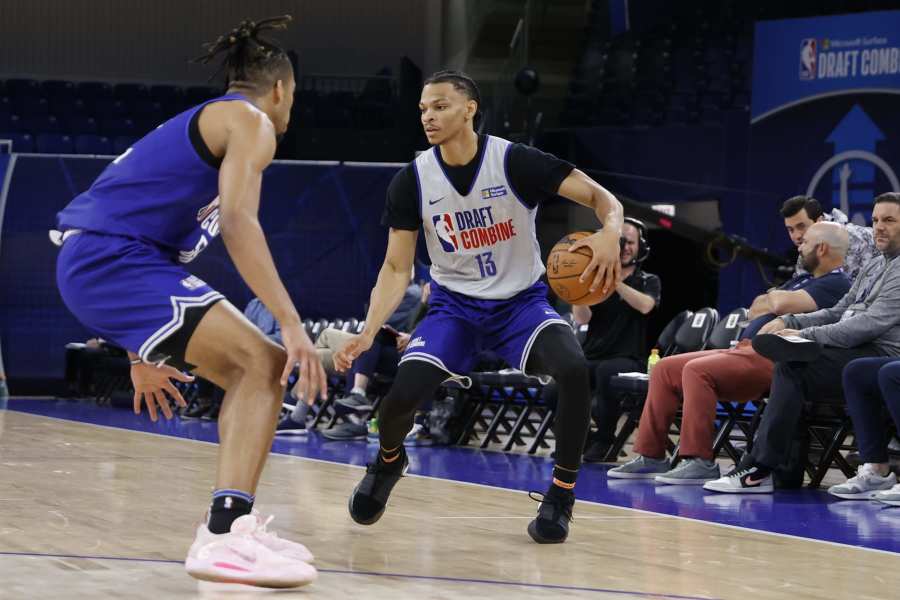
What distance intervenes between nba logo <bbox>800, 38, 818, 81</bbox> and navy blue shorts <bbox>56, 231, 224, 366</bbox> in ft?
34.8

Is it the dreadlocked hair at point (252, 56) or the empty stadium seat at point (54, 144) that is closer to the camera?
the dreadlocked hair at point (252, 56)

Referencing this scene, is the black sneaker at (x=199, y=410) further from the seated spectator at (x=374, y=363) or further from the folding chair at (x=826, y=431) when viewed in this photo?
the folding chair at (x=826, y=431)

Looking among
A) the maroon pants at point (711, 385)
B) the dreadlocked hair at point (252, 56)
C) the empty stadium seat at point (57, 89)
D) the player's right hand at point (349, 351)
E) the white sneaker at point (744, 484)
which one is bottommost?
the white sneaker at point (744, 484)

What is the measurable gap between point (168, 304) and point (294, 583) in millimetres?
804

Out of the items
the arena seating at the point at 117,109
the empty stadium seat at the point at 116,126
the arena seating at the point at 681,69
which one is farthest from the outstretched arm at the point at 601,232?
the empty stadium seat at the point at 116,126

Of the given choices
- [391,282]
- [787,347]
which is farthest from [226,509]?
[787,347]

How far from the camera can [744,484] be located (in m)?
6.12

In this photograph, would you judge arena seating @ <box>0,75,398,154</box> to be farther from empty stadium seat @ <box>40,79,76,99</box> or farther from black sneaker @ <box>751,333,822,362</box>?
black sneaker @ <box>751,333,822,362</box>

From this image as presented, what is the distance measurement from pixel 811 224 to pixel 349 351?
324 centimetres

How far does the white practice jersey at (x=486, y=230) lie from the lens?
181 inches

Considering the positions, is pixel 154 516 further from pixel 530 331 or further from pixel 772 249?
pixel 772 249

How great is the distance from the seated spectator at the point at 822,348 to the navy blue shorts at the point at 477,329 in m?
1.85

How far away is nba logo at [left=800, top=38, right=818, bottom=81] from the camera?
12.9 meters

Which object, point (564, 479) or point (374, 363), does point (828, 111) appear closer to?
point (374, 363)
